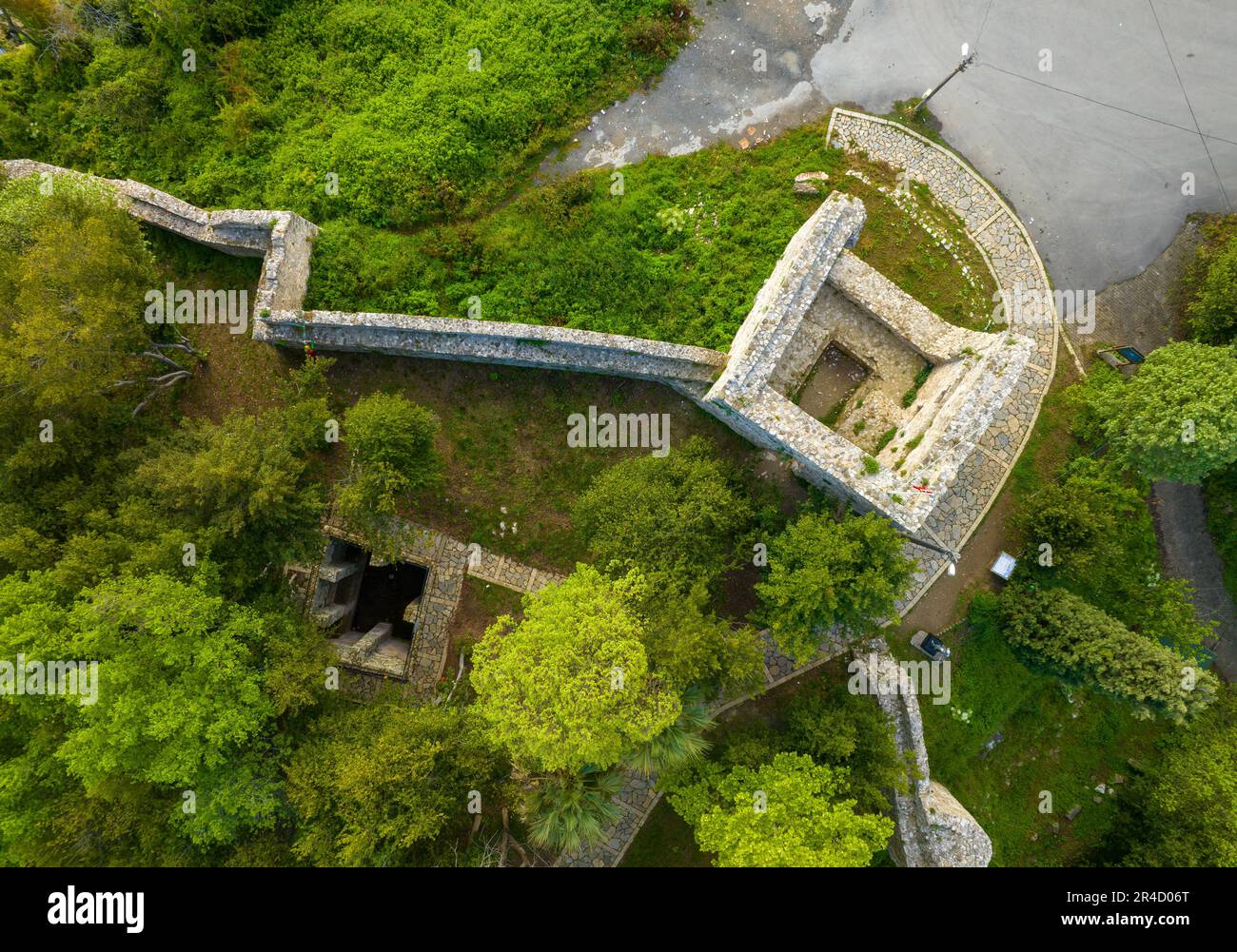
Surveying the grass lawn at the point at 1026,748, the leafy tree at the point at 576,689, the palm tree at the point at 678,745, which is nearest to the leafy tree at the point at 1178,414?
the grass lawn at the point at 1026,748

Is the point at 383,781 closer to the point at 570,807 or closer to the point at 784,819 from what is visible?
the point at 570,807

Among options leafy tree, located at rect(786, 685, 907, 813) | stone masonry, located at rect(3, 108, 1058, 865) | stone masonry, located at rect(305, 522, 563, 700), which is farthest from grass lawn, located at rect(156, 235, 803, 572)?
leafy tree, located at rect(786, 685, 907, 813)

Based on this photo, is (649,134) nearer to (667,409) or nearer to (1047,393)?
(667,409)

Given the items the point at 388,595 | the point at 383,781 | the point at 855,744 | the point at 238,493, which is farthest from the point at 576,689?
the point at 388,595

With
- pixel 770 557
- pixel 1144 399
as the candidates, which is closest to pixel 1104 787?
pixel 1144 399

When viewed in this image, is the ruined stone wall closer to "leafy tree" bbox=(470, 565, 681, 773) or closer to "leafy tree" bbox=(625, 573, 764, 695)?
"leafy tree" bbox=(625, 573, 764, 695)

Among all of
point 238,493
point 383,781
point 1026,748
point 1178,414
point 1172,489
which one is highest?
point 1178,414

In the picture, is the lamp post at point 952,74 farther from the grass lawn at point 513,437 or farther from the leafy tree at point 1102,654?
the leafy tree at point 1102,654
